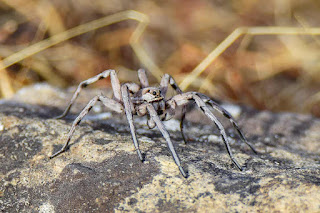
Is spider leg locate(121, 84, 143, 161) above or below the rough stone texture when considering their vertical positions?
above

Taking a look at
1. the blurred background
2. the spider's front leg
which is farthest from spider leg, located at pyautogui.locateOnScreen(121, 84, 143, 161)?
the blurred background

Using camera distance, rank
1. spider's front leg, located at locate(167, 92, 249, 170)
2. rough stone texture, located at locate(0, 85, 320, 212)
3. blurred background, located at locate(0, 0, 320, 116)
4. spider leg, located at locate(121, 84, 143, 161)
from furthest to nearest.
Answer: blurred background, located at locate(0, 0, 320, 116) → spider's front leg, located at locate(167, 92, 249, 170) → spider leg, located at locate(121, 84, 143, 161) → rough stone texture, located at locate(0, 85, 320, 212)

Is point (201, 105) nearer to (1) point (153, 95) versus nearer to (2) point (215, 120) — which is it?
(2) point (215, 120)

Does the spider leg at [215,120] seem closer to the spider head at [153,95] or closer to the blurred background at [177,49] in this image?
the spider head at [153,95]

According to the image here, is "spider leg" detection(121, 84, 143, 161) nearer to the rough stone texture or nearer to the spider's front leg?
the rough stone texture

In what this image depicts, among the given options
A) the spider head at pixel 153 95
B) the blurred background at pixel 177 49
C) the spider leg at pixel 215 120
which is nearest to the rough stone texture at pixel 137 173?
the spider leg at pixel 215 120

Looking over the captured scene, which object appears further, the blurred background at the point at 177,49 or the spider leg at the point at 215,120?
the blurred background at the point at 177,49

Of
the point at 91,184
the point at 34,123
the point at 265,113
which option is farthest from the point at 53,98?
the point at 265,113

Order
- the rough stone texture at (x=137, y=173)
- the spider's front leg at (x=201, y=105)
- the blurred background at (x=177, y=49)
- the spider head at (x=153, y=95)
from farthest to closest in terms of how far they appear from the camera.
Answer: the blurred background at (x=177, y=49) < the spider head at (x=153, y=95) < the spider's front leg at (x=201, y=105) < the rough stone texture at (x=137, y=173)
